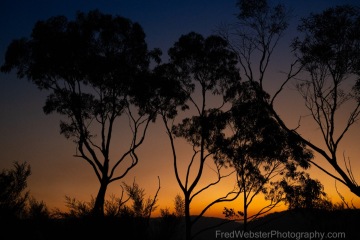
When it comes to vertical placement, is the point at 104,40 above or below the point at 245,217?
above

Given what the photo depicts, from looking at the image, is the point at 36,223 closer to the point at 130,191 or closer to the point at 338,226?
the point at 130,191

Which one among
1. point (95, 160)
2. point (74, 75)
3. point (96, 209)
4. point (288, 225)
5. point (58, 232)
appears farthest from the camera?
point (288, 225)

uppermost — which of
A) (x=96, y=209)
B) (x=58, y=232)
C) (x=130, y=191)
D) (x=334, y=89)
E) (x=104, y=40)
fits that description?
(x=104, y=40)

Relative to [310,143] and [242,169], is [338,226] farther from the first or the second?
[242,169]

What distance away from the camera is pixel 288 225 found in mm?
89875

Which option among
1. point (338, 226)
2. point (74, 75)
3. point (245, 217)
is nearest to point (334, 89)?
point (338, 226)

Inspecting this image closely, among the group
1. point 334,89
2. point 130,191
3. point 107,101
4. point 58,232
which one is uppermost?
point 107,101

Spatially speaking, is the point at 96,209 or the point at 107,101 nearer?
the point at 96,209

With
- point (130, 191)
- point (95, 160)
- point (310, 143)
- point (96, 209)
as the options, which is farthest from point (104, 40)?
point (96, 209)

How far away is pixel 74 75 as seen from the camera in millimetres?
22016

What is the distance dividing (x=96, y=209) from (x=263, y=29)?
54.9 feet

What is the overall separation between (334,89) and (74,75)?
16418 mm

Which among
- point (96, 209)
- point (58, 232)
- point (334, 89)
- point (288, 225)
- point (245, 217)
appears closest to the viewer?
point (58, 232)

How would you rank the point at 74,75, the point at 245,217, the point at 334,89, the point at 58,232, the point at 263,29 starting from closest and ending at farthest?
the point at 58,232
the point at 334,89
the point at 263,29
the point at 74,75
the point at 245,217
